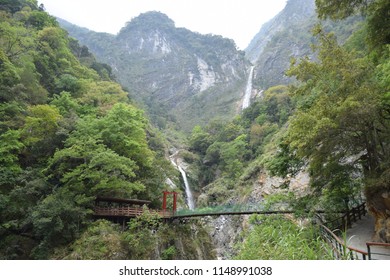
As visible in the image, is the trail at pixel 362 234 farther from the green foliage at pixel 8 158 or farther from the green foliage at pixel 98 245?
the green foliage at pixel 8 158

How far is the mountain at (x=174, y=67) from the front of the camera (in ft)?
231

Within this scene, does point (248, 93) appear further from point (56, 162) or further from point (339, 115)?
point (339, 115)

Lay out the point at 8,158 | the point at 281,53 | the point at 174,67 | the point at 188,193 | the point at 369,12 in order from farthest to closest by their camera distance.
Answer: the point at 174,67 → the point at 281,53 → the point at 188,193 → the point at 8,158 → the point at 369,12

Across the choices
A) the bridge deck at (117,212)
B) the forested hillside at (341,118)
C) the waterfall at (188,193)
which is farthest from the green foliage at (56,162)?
the waterfall at (188,193)

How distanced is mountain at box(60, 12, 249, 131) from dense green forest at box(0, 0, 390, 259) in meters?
39.3

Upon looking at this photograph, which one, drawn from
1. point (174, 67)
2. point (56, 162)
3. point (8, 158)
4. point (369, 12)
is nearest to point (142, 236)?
point (56, 162)

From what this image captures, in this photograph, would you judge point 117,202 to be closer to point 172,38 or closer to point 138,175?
point 138,175

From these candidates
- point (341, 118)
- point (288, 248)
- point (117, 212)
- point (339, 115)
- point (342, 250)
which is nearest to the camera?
point (342, 250)

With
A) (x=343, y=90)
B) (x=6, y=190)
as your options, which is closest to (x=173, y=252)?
(x=6, y=190)

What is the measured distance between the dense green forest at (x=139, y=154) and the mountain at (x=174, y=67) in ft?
129

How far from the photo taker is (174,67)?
8350 cm

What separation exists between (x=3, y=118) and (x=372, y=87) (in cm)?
1706

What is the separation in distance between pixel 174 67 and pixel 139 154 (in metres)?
69.7

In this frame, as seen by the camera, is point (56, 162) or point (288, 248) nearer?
point (288, 248)
